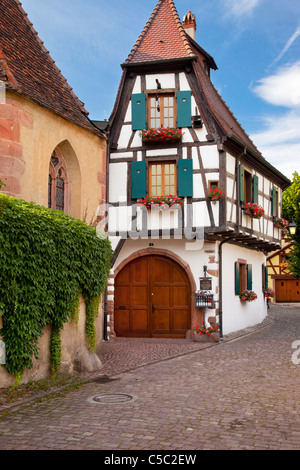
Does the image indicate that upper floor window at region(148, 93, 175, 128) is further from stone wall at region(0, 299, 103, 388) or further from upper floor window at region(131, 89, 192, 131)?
stone wall at region(0, 299, 103, 388)

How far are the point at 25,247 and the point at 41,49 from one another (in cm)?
809

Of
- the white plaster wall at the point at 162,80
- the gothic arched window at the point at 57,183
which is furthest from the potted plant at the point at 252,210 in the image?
the gothic arched window at the point at 57,183

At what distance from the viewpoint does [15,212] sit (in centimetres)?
756

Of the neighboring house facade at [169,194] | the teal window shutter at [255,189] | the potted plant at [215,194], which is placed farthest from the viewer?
the teal window shutter at [255,189]

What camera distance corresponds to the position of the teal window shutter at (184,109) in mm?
14469

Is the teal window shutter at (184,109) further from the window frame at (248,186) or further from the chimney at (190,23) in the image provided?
the chimney at (190,23)

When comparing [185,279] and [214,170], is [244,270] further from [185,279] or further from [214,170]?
[214,170]

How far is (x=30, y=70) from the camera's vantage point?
40.5ft

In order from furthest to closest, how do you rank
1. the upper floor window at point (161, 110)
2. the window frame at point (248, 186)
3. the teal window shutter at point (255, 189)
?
the teal window shutter at point (255, 189)
the window frame at point (248, 186)
the upper floor window at point (161, 110)

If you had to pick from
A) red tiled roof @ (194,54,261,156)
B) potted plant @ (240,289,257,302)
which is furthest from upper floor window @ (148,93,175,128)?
potted plant @ (240,289,257,302)

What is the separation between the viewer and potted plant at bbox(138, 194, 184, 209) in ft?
46.2

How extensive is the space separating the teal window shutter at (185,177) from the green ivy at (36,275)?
486 cm

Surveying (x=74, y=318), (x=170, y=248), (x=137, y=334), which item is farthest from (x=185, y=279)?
(x=74, y=318)

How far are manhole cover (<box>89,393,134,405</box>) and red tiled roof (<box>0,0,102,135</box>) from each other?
654 cm
